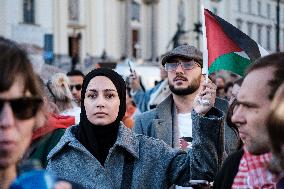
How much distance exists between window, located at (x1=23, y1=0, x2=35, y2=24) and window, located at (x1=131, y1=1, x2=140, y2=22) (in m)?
10.8

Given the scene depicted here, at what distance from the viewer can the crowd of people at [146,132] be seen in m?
1.69

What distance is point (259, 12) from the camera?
6581 centimetres

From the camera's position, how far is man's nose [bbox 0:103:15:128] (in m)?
1.63

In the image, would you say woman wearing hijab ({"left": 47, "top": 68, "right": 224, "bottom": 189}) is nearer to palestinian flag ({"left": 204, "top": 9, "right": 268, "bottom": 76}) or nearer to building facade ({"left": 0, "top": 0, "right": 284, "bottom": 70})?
palestinian flag ({"left": 204, "top": 9, "right": 268, "bottom": 76})

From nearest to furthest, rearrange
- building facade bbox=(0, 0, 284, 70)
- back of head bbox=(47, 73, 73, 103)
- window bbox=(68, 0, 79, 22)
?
back of head bbox=(47, 73, 73, 103)
building facade bbox=(0, 0, 284, 70)
window bbox=(68, 0, 79, 22)

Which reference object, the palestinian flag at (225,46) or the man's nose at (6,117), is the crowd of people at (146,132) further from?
the palestinian flag at (225,46)

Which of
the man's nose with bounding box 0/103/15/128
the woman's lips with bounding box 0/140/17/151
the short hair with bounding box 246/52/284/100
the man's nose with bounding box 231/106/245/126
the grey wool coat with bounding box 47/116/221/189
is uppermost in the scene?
the short hair with bounding box 246/52/284/100

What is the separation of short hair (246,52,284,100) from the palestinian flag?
6.20 ft

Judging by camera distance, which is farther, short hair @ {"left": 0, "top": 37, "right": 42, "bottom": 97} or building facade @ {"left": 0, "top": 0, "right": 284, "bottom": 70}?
building facade @ {"left": 0, "top": 0, "right": 284, "bottom": 70}

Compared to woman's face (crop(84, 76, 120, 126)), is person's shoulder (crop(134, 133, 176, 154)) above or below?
below

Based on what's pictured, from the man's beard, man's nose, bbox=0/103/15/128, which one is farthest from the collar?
man's nose, bbox=0/103/15/128

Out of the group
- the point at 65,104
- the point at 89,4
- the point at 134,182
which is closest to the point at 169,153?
the point at 134,182

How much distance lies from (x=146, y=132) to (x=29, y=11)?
3099 cm

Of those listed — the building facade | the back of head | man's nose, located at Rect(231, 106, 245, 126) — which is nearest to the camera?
man's nose, located at Rect(231, 106, 245, 126)
